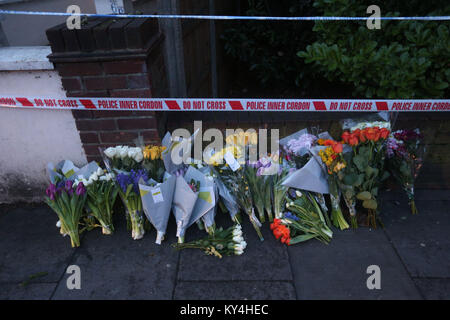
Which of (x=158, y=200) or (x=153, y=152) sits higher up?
(x=153, y=152)

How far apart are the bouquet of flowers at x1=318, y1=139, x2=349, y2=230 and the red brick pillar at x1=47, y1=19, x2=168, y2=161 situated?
4.41ft

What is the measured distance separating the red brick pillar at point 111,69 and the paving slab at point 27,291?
114 cm

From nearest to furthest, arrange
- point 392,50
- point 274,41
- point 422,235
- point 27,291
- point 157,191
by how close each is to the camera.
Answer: point 27,291 < point 157,191 < point 422,235 < point 392,50 < point 274,41

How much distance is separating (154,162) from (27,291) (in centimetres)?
121

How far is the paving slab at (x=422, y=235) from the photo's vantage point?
244cm

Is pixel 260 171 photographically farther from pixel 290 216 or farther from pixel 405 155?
pixel 405 155

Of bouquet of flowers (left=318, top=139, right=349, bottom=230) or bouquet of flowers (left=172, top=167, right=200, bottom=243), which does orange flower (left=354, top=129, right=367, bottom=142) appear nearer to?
bouquet of flowers (left=318, top=139, right=349, bottom=230)

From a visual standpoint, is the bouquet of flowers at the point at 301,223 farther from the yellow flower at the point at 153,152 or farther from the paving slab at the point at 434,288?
the yellow flower at the point at 153,152

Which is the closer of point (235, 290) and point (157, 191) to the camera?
point (235, 290)

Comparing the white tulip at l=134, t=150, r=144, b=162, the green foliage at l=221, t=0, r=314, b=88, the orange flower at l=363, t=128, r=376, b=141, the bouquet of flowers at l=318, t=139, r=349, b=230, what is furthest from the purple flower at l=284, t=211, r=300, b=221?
the green foliage at l=221, t=0, r=314, b=88

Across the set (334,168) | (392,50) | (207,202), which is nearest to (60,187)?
A: (207,202)

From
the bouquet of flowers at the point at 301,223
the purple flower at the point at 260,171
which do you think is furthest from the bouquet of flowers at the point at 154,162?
the bouquet of flowers at the point at 301,223

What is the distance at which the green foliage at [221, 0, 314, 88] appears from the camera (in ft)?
14.1

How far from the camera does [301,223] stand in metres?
2.75
